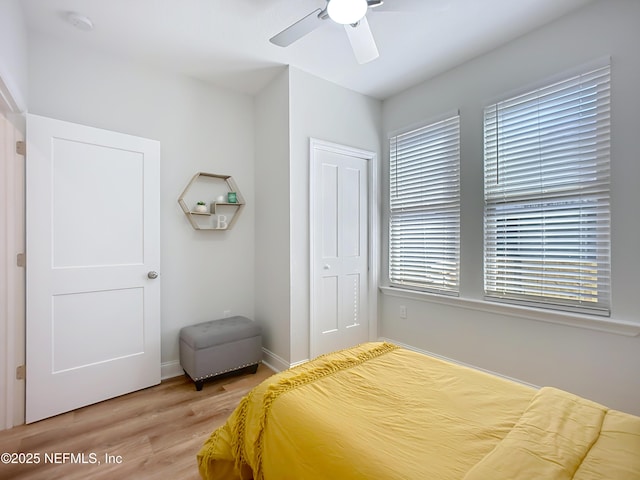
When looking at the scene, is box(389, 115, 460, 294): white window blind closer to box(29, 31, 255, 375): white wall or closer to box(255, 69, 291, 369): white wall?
box(255, 69, 291, 369): white wall

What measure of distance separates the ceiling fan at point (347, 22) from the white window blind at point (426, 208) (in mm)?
1206

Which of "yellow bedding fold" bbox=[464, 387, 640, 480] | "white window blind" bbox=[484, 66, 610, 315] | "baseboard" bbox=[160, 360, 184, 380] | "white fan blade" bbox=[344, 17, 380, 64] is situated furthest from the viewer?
"baseboard" bbox=[160, 360, 184, 380]

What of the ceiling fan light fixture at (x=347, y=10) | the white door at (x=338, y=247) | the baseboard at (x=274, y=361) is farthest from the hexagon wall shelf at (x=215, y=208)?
the ceiling fan light fixture at (x=347, y=10)

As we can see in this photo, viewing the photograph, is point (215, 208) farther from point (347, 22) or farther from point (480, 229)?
point (480, 229)

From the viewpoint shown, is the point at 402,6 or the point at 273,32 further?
the point at 273,32

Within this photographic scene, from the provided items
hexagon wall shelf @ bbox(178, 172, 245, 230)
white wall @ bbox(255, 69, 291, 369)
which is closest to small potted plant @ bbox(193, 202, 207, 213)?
hexagon wall shelf @ bbox(178, 172, 245, 230)

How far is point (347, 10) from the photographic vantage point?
1637 millimetres

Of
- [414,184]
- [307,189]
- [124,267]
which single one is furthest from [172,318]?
[414,184]

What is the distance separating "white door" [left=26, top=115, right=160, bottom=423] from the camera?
6.79 ft

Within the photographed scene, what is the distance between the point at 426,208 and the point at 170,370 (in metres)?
2.88

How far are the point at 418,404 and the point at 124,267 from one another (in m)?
2.35

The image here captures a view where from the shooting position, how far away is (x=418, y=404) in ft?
3.98

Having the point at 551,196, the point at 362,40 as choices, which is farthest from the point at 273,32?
the point at 551,196

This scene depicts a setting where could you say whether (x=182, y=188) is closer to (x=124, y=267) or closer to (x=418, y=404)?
(x=124, y=267)
